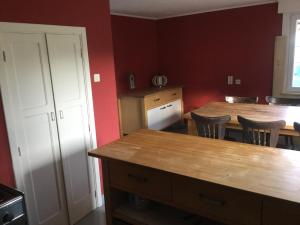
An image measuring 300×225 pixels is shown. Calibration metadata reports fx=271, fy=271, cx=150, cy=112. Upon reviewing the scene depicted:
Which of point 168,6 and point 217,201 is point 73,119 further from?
point 168,6

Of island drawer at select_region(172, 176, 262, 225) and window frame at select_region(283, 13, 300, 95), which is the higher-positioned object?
window frame at select_region(283, 13, 300, 95)

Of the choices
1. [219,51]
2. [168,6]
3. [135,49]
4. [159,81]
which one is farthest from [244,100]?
[135,49]

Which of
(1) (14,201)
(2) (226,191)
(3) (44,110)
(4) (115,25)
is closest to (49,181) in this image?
(3) (44,110)

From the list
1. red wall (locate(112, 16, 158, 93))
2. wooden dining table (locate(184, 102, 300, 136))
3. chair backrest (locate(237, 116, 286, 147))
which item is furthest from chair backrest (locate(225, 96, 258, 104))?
red wall (locate(112, 16, 158, 93))

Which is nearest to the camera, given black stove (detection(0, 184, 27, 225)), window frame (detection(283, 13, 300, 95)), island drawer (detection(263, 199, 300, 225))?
island drawer (detection(263, 199, 300, 225))

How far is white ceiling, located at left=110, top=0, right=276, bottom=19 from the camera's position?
12.6 feet

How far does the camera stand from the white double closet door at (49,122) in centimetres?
198

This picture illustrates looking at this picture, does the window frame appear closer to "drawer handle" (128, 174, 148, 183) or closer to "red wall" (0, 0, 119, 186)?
"red wall" (0, 0, 119, 186)

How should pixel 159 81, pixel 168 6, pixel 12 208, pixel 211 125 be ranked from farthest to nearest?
1. pixel 159 81
2. pixel 168 6
3. pixel 211 125
4. pixel 12 208

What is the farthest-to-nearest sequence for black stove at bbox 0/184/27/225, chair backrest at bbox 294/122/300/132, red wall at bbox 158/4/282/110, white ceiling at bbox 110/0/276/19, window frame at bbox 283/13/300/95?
red wall at bbox 158/4/282/110 < window frame at bbox 283/13/300/95 < white ceiling at bbox 110/0/276/19 < chair backrest at bbox 294/122/300/132 < black stove at bbox 0/184/27/225

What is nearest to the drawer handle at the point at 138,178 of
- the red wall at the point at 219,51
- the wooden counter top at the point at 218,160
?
the wooden counter top at the point at 218,160

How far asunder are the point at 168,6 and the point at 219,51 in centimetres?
134

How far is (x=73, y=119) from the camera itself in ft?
8.12

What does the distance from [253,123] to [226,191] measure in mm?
1255
